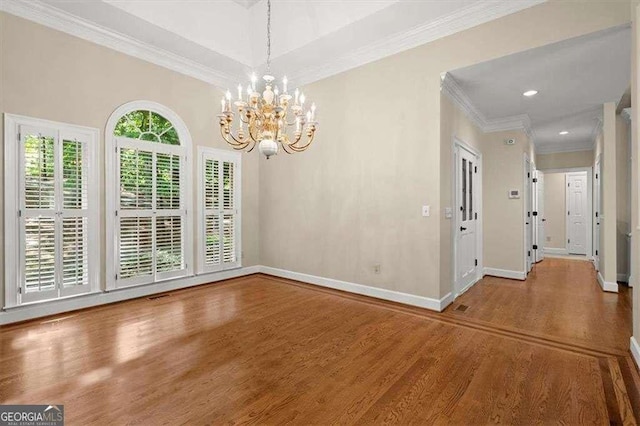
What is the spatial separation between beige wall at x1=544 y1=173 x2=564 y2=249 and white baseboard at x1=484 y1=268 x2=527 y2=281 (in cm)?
463

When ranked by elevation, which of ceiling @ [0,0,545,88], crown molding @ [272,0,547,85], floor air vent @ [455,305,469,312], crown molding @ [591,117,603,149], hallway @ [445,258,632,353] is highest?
ceiling @ [0,0,545,88]

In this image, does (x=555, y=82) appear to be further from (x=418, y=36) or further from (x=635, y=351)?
(x=635, y=351)

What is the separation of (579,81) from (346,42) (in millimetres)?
3120

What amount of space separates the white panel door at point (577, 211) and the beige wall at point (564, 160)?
1.01 m

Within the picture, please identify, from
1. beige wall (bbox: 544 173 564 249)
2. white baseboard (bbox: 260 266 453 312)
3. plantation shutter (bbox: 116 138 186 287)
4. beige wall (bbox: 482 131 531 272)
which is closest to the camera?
white baseboard (bbox: 260 266 453 312)

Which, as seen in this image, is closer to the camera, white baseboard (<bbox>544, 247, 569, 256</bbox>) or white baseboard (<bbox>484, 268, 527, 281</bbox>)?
white baseboard (<bbox>484, 268, 527, 281</bbox>)

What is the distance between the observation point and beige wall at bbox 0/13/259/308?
11.1 ft

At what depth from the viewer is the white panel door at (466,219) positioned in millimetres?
4596

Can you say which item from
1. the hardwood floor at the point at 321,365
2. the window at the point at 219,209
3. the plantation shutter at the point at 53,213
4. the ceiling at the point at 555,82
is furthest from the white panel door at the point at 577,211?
the plantation shutter at the point at 53,213

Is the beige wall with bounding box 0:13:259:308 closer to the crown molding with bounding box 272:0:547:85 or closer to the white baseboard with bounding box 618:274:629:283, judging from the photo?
the crown molding with bounding box 272:0:547:85

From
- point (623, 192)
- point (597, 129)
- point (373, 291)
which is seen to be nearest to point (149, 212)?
point (373, 291)

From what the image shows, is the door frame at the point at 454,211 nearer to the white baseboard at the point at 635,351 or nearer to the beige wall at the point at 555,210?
the white baseboard at the point at 635,351

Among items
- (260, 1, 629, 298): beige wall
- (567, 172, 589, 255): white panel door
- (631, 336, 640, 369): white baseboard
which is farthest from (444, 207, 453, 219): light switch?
(567, 172, 589, 255): white panel door

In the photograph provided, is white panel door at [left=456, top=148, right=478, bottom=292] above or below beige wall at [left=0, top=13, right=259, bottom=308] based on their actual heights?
below
